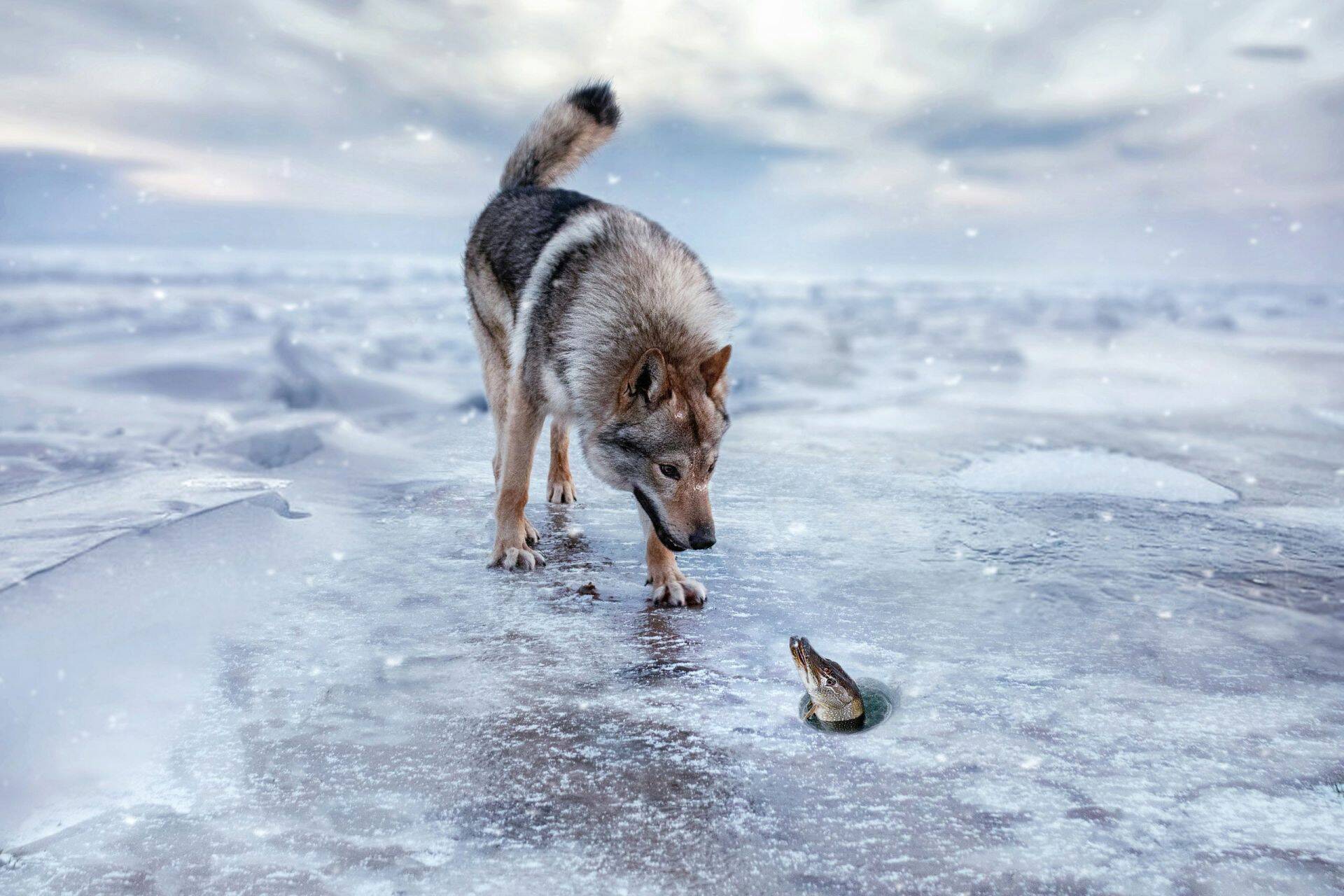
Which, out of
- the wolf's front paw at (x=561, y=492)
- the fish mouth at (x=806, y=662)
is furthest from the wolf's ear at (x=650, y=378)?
the wolf's front paw at (x=561, y=492)

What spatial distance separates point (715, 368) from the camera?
3.32 m

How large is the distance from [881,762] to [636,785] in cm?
68

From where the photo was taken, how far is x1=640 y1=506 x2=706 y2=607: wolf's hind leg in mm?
3564

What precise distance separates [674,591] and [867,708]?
1098 millimetres

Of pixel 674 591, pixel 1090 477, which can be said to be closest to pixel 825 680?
pixel 674 591

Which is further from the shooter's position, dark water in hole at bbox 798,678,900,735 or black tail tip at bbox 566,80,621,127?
black tail tip at bbox 566,80,621,127

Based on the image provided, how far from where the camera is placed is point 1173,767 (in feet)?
7.50

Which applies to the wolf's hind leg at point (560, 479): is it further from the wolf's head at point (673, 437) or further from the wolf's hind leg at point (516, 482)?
the wolf's head at point (673, 437)

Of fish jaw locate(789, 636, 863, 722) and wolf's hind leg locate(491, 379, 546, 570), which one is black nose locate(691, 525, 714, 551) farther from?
wolf's hind leg locate(491, 379, 546, 570)

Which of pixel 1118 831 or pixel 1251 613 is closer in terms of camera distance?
pixel 1118 831

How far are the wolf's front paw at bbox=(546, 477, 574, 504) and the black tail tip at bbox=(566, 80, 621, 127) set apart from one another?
7.62 ft

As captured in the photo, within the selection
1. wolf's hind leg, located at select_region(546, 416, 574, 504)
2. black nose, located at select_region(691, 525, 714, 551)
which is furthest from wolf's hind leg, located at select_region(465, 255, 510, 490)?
black nose, located at select_region(691, 525, 714, 551)

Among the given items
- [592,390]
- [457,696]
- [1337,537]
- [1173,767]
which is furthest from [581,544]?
[1337,537]

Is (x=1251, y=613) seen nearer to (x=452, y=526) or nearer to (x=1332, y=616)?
(x=1332, y=616)
